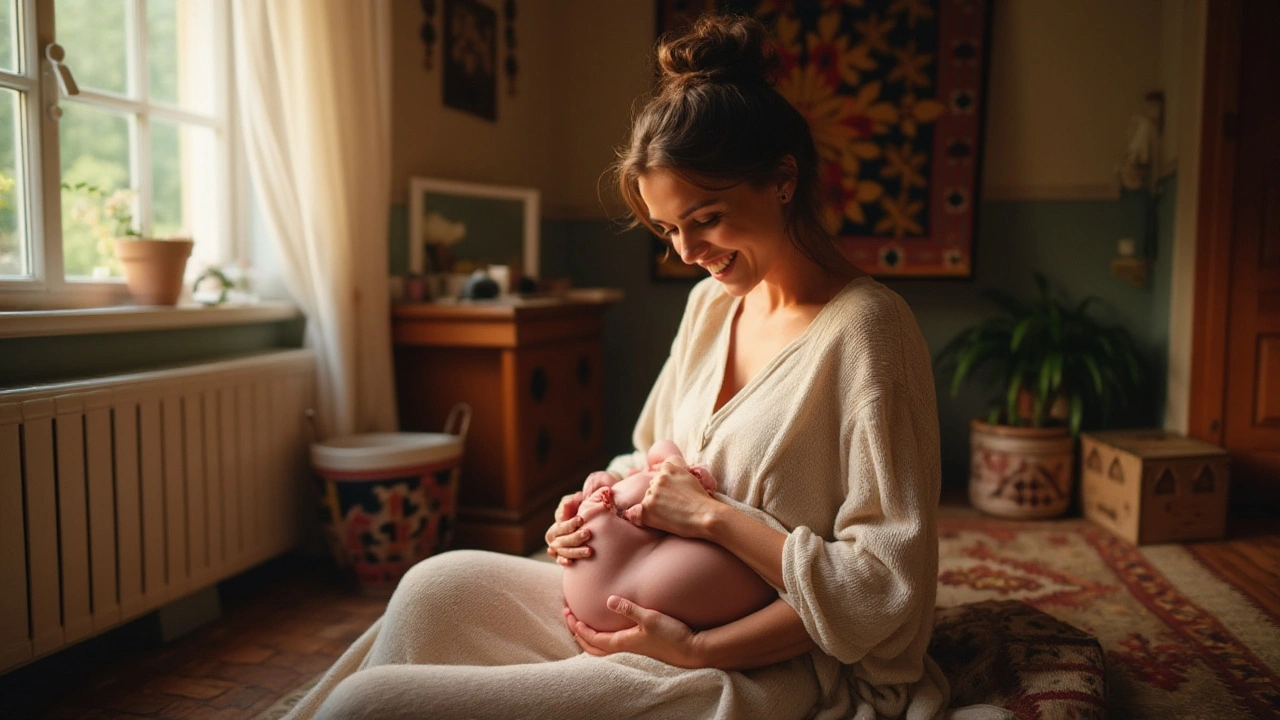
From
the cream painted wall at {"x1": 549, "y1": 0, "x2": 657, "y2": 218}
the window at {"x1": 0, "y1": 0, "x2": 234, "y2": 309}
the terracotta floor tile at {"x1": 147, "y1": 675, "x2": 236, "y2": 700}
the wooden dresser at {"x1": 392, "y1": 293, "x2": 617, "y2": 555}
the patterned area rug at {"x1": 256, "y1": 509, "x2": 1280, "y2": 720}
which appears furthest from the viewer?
the cream painted wall at {"x1": 549, "y1": 0, "x2": 657, "y2": 218}

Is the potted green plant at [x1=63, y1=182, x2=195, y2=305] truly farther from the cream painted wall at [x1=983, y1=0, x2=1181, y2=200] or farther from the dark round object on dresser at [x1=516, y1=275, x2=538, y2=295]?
the cream painted wall at [x1=983, y1=0, x2=1181, y2=200]

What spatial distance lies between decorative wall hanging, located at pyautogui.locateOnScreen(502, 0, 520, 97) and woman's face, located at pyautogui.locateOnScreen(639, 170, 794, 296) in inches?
101

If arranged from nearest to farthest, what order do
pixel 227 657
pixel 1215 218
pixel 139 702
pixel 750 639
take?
pixel 750 639
pixel 139 702
pixel 227 657
pixel 1215 218

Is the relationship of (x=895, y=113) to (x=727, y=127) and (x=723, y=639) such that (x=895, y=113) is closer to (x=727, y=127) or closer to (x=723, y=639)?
(x=727, y=127)

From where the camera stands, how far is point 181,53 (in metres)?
2.43

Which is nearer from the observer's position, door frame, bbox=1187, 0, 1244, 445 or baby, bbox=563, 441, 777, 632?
baby, bbox=563, 441, 777, 632

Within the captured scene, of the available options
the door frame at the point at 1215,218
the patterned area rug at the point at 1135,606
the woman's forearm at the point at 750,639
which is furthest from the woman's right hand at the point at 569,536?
the door frame at the point at 1215,218

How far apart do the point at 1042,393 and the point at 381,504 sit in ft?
7.47

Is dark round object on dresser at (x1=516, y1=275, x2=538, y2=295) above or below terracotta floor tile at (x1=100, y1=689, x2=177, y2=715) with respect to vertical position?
above

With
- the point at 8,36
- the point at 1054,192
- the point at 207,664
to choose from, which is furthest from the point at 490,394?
the point at 1054,192

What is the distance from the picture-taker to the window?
1929 millimetres

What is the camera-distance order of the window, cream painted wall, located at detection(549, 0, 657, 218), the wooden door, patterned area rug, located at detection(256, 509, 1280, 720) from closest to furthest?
1. patterned area rug, located at detection(256, 509, 1280, 720)
2. the window
3. the wooden door
4. cream painted wall, located at detection(549, 0, 657, 218)

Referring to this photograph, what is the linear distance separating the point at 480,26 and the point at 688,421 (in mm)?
2469

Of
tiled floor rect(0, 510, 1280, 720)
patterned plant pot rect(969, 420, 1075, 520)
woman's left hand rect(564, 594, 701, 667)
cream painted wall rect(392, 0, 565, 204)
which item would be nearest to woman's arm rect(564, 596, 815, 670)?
woman's left hand rect(564, 594, 701, 667)
